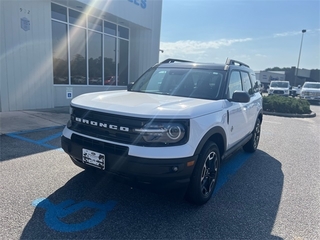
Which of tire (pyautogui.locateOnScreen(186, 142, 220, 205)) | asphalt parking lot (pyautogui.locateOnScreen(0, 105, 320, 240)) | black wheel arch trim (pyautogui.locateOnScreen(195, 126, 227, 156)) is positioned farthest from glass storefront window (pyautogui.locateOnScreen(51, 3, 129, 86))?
tire (pyautogui.locateOnScreen(186, 142, 220, 205))

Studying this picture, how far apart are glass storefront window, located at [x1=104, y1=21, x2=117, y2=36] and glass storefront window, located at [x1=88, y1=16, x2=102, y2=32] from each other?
42cm

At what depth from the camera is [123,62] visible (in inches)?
574

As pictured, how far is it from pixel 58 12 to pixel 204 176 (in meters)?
9.93

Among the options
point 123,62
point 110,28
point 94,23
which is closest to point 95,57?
point 94,23

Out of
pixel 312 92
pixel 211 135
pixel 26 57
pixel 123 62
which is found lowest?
pixel 312 92

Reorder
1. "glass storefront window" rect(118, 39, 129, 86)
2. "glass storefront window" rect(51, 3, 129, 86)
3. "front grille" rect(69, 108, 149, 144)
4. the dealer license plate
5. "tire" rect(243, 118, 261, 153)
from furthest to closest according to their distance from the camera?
"glass storefront window" rect(118, 39, 129, 86) < "glass storefront window" rect(51, 3, 129, 86) < "tire" rect(243, 118, 261, 153) < the dealer license plate < "front grille" rect(69, 108, 149, 144)

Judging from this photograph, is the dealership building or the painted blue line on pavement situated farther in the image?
the dealership building

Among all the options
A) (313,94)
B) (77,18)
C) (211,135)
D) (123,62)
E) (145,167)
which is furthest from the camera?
(313,94)

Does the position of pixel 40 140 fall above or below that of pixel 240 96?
below

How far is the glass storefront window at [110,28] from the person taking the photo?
41.5 feet

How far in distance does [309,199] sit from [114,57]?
12.0 meters

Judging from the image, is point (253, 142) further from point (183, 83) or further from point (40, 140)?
point (40, 140)

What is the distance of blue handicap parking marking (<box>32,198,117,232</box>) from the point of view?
2.60 meters

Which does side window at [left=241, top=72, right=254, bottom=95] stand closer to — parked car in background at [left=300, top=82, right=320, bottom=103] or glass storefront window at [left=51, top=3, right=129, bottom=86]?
glass storefront window at [left=51, top=3, right=129, bottom=86]
